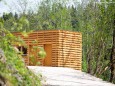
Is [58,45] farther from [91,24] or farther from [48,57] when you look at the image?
[91,24]

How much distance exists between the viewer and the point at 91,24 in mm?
33469

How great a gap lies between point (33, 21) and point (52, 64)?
2692 centimetres

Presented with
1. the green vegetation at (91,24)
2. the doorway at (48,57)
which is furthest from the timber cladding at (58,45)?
the green vegetation at (91,24)

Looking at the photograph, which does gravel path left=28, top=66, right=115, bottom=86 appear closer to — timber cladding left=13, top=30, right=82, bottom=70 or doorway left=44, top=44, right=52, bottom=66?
timber cladding left=13, top=30, right=82, bottom=70

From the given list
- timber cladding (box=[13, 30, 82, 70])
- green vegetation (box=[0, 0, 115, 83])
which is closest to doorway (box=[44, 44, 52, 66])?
timber cladding (box=[13, 30, 82, 70])

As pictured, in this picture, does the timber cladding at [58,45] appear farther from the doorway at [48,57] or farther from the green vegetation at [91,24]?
the green vegetation at [91,24]

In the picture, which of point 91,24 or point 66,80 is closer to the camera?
point 66,80

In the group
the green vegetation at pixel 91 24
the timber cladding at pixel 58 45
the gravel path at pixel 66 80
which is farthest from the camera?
the timber cladding at pixel 58 45

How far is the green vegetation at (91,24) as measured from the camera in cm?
348

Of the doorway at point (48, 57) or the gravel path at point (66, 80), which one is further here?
the doorway at point (48, 57)

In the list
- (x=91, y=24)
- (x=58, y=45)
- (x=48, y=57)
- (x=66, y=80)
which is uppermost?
(x=91, y=24)

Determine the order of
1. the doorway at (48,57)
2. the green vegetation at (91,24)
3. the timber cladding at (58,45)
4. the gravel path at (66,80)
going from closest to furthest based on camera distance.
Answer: the green vegetation at (91,24) < the gravel path at (66,80) < the timber cladding at (58,45) < the doorway at (48,57)

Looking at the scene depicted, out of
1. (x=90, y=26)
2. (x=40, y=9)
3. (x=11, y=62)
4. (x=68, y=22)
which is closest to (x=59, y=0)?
(x=68, y=22)

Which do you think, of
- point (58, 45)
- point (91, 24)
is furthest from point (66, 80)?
point (91, 24)
